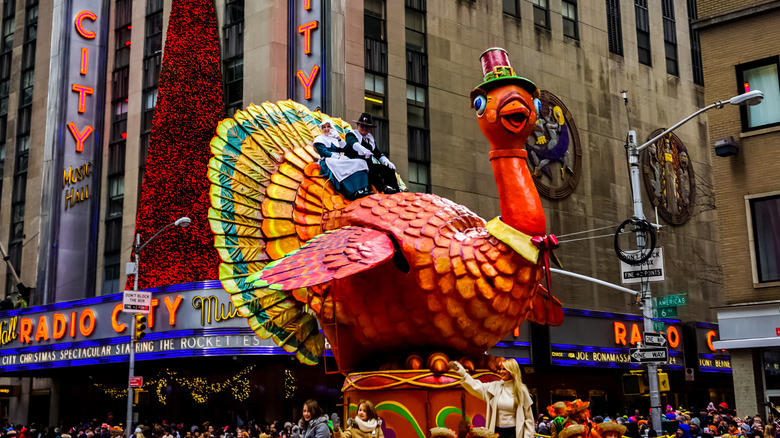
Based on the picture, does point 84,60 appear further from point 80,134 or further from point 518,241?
point 518,241

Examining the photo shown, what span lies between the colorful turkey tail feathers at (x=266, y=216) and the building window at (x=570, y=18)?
2818 centimetres

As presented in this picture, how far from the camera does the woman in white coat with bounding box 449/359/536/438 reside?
9273 millimetres

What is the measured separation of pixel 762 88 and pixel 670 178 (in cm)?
2043

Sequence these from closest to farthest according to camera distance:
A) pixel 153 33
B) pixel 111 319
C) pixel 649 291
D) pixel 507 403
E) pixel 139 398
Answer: pixel 507 403 < pixel 649 291 < pixel 139 398 < pixel 111 319 < pixel 153 33

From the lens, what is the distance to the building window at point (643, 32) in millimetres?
43531

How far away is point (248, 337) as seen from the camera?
27.2 meters

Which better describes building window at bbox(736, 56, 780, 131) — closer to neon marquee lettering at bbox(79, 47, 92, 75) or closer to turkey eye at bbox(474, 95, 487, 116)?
turkey eye at bbox(474, 95, 487, 116)

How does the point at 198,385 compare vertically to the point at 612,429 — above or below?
above

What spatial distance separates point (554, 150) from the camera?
3628 cm

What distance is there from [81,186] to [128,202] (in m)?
3.70

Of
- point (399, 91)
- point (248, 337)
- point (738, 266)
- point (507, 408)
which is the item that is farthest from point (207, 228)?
point (507, 408)

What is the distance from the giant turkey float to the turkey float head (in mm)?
16

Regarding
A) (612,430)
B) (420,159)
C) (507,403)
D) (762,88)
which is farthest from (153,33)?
(612,430)

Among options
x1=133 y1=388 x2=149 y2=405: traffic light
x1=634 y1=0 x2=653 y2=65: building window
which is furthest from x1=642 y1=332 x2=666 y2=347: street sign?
x1=634 y1=0 x2=653 y2=65: building window
